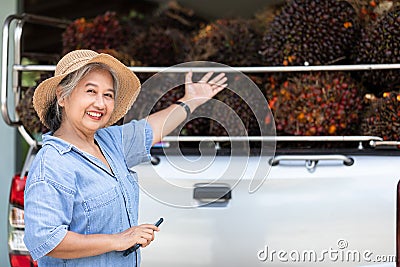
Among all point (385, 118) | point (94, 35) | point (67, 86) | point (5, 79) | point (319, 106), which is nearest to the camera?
point (67, 86)

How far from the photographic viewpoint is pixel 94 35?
476 centimetres

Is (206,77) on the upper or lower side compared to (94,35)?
lower

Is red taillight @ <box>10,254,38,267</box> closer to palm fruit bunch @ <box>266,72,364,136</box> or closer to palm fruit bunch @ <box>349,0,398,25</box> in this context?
palm fruit bunch @ <box>266,72,364,136</box>

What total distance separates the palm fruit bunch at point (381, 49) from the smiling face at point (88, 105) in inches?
Answer: 63.4

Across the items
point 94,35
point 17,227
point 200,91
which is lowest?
point 17,227

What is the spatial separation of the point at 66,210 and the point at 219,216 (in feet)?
3.02

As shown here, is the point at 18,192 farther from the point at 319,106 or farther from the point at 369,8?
the point at 369,8

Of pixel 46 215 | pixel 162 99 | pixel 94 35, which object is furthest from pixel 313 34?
pixel 46 215

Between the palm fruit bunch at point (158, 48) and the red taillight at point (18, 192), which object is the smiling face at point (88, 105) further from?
the palm fruit bunch at point (158, 48)


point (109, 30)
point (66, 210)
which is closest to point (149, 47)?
point (109, 30)

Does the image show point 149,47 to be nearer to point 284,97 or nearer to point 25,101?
point 25,101

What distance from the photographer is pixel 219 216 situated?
131 inches

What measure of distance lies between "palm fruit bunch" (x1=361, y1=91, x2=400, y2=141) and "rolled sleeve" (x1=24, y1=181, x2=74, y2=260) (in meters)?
1.59

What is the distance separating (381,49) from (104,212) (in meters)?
1.81
